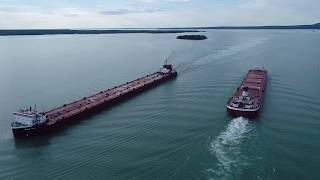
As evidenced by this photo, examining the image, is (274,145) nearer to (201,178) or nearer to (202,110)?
(201,178)

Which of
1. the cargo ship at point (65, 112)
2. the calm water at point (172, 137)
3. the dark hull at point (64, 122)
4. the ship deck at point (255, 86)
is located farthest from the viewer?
the ship deck at point (255, 86)

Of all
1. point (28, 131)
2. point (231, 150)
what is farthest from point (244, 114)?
point (28, 131)

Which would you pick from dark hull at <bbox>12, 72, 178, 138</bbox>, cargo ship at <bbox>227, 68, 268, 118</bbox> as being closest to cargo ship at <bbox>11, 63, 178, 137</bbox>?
dark hull at <bbox>12, 72, 178, 138</bbox>

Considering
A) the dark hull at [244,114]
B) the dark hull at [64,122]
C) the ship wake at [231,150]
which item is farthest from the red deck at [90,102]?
the ship wake at [231,150]

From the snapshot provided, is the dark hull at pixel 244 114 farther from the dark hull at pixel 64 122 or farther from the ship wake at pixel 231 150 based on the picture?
the dark hull at pixel 64 122

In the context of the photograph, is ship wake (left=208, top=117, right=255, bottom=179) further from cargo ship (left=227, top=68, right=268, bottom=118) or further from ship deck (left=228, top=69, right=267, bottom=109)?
ship deck (left=228, top=69, right=267, bottom=109)

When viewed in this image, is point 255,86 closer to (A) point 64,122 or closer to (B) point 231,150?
(B) point 231,150
